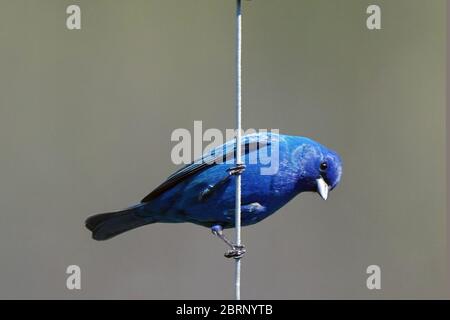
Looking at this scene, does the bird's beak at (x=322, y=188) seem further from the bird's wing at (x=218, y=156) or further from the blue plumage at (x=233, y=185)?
the bird's wing at (x=218, y=156)

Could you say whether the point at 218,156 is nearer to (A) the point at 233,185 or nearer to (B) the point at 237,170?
(A) the point at 233,185

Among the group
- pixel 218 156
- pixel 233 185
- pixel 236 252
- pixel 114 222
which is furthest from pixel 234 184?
pixel 114 222

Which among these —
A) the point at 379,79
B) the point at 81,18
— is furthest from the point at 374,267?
the point at 81,18

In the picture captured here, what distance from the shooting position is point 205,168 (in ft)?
14.4

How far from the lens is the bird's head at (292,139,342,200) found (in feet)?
14.8

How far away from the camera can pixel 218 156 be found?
4367 millimetres

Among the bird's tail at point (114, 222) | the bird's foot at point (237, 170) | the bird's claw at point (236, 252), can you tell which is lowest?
the bird's claw at point (236, 252)

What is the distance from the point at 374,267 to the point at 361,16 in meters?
1.79

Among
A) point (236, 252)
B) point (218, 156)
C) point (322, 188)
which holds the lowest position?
point (236, 252)

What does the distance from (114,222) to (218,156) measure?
69cm

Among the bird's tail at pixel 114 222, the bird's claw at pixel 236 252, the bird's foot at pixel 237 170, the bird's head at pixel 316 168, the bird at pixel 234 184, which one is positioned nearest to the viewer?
the bird's claw at pixel 236 252

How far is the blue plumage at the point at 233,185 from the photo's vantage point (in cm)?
431

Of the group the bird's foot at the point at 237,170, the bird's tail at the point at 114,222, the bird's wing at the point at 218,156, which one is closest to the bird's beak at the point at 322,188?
the bird's wing at the point at 218,156

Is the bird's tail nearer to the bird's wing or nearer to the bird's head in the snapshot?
→ the bird's wing
